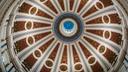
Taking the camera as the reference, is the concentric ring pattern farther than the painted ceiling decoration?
Yes

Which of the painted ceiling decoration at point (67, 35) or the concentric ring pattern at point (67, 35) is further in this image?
the concentric ring pattern at point (67, 35)

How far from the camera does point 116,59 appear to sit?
959 inches

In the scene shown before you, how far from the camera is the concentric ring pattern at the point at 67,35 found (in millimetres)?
26453

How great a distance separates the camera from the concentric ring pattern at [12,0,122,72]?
26453mm

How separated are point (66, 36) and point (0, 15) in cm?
982

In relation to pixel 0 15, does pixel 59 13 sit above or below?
below

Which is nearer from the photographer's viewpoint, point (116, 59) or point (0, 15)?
point (0, 15)

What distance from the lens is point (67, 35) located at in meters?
29.7

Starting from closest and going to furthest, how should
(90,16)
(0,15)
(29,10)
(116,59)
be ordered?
(0,15), (116,59), (29,10), (90,16)

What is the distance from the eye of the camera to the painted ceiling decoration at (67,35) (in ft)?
86.1

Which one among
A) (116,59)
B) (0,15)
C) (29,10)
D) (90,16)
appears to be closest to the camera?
(0,15)

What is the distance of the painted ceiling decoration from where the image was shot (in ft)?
86.1

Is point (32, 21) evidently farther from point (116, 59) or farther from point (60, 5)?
point (116, 59)

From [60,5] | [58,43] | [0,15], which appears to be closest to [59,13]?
[60,5]
